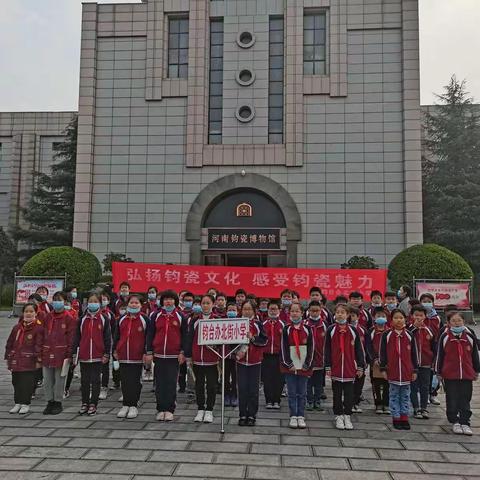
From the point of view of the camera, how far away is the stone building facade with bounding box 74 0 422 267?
59.1 ft

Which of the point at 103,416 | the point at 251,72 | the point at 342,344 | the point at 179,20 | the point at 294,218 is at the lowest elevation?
the point at 103,416

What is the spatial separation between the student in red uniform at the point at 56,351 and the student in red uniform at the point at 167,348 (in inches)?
49.3

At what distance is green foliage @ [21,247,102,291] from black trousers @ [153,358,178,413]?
1032 centimetres

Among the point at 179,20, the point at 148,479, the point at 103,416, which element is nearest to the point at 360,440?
the point at 148,479

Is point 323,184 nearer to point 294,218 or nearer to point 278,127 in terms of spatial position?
point 294,218

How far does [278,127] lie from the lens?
18828mm

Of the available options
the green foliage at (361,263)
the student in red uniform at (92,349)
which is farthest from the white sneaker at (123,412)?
the green foliage at (361,263)

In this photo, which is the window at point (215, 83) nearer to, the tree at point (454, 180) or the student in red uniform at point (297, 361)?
the tree at point (454, 180)

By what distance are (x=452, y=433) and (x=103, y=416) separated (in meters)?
4.34

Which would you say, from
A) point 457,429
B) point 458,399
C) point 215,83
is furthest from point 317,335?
point 215,83

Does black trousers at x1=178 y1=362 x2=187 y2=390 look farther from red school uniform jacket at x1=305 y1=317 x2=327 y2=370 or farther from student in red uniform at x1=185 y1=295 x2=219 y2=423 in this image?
red school uniform jacket at x1=305 y1=317 x2=327 y2=370

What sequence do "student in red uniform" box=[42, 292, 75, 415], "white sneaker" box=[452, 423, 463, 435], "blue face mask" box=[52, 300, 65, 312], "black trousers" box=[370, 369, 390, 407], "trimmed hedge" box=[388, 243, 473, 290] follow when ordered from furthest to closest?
"trimmed hedge" box=[388, 243, 473, 290], "blue face mask" box=[52, 300, 65, 312], "black trousers" box=[370, 369, 390, 407], "student in red uniform" box=[42, 292, 75, 415], "white sneaker" box=[452, 423, 463, 435]

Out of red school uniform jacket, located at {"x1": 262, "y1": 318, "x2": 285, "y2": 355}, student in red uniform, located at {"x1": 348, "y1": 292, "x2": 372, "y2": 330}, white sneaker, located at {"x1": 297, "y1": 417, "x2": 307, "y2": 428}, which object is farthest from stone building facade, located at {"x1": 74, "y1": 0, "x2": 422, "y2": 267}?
white sneaker, located at {"x1": 297, "y1": 417, "x2": 307, "y2": 428}

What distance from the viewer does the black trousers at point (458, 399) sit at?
577 centimetres
